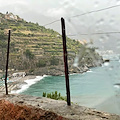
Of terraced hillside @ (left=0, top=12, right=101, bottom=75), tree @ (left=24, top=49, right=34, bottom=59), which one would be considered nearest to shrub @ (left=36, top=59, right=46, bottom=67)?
terraced hillside @ (left=0, top=12, right=101, bottom=75)

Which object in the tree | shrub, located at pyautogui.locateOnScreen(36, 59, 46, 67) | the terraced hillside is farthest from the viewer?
shrub, located at pyautogui.locateOnScreen(36, 59, 46, 67)

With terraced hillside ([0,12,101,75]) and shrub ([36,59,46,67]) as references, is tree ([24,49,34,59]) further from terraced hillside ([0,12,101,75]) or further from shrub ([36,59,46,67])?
shrub ([36,59,46,67])

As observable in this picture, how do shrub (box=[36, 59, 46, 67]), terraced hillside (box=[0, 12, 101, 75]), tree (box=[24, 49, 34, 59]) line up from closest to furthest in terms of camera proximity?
terraced hillside (box=[0, 12, 101, 75]) → tree (box=[24, 49, 34, 59]) → shrub (box=[36, 59, 46, 67])

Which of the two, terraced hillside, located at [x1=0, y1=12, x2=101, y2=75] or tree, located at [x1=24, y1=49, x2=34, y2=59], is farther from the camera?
tree, located at [x1=24, y1=49, x2=34, y2=59]

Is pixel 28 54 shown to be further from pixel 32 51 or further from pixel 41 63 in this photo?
pixel 41 63

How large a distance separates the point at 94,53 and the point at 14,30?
151ft

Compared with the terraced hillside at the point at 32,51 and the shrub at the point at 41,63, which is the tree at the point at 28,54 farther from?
the shrub at the point at 41,63

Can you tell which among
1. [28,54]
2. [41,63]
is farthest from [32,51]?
[41,63]

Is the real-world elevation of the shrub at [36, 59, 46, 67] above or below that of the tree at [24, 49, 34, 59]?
below

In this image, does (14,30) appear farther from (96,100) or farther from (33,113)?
(33,113)

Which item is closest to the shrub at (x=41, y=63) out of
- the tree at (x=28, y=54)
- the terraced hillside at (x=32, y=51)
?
Result: the terraced hillside at (x=32, y=51)

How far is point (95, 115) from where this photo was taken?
77.9 inches

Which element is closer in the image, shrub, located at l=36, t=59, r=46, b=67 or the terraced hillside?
the terraced hillside

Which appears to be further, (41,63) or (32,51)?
(32,51)
